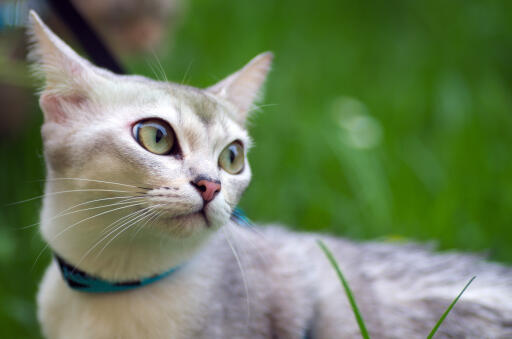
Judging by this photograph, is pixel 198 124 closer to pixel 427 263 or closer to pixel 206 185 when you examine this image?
pixel 206 185

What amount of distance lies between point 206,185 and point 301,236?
98 cm

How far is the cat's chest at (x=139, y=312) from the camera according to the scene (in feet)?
5.40

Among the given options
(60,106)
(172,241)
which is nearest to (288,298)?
(172,241)

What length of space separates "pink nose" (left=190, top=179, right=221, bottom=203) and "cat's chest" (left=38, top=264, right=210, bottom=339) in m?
0.40

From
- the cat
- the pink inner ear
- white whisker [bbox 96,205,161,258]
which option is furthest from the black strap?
white whisker [bbox 96,205,161,258]

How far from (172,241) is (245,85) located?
64cm

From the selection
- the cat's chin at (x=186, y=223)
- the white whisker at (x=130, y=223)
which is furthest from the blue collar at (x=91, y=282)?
the cat's chin at (x=186, y=223)

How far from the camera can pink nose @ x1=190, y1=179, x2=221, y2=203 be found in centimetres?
146

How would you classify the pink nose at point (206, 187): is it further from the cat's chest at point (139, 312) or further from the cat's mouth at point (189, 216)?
the cat's chest at point (139, 312)

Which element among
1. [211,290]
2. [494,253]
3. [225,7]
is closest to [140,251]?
[211,290]

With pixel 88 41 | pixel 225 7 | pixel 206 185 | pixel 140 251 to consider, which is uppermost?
pixel 225 7

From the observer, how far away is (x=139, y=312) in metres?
1.65

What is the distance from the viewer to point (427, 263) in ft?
7.19

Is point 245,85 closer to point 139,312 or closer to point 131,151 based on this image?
point 131,151
